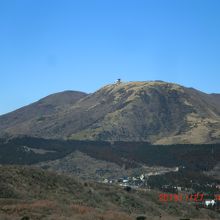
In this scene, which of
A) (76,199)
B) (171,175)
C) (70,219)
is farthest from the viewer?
(171,175)

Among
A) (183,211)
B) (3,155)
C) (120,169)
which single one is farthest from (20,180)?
(3,155)

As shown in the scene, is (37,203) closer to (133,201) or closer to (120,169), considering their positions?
(133,201)

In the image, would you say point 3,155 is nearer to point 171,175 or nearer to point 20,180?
point 171,175

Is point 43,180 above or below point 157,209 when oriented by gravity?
above

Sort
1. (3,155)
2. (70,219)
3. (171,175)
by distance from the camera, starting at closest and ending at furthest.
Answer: (70,219), (171,175), (3,155)

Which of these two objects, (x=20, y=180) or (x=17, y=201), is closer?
(x=17, y=201)

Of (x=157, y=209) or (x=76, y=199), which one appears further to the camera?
(x=157, y=209)

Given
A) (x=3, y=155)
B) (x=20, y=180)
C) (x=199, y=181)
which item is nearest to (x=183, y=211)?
(x=20, y=180)

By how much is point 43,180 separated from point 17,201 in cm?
1813

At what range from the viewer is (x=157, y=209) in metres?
70.9

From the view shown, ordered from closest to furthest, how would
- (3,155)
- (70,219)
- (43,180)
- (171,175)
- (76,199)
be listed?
(70,219) < (76,199) < (43,180) < (171,175) < (3,155)

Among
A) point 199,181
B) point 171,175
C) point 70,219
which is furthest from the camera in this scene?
point 171,175

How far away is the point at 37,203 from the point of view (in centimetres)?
4969

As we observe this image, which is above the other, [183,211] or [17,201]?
[17,201]
